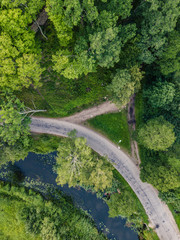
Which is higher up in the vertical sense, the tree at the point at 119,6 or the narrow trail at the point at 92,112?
the tree at the point at 119,6

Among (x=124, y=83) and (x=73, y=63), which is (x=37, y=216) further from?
(x=124, y=83)

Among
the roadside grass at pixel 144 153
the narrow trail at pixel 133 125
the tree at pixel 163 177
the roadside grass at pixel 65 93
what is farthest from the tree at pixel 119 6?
the tree at pixel 163 177

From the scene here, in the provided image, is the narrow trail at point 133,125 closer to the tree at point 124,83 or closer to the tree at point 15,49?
the tree at point 124,83

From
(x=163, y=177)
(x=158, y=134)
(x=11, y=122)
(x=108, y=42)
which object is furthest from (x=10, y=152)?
(x=163, y=177)

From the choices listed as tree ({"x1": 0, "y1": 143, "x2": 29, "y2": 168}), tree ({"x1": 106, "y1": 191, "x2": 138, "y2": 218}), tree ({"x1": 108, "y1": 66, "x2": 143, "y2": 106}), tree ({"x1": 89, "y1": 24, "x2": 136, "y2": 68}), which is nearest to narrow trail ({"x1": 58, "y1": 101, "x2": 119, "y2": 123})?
tree ({"x1": 108, "y1": 66, "x2": 143, "y2": 106})

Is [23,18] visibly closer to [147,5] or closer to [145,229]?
[147,5]

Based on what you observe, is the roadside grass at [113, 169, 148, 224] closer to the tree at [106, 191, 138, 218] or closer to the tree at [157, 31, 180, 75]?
the tree at [106, 191, 138, 218]
